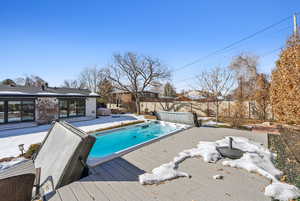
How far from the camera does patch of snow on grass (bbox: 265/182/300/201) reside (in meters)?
2.21

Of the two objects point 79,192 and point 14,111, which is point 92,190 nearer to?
point 79,192

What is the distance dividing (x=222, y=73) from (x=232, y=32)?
4.27 meters

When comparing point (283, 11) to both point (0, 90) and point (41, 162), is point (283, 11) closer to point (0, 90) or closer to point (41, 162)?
point (41, 162)

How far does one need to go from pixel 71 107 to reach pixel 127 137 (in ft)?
25.7

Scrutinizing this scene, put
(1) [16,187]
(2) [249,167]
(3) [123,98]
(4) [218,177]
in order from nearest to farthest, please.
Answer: (1) [16,187] < (4) [218,177] < (2) [249,167] < (3) [123,98]

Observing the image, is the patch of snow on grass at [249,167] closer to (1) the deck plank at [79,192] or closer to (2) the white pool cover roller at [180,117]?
(1) the deck plank at [79,192]

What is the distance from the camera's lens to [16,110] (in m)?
10.1

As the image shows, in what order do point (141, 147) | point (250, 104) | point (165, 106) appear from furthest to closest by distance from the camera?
1. point (165, 106)
2. point (250, 104)
3. point (141, 147)

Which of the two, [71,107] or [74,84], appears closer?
[71,107]

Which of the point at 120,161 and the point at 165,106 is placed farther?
the point at 165,106

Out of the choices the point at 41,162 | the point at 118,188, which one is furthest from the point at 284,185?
the point at 41,162

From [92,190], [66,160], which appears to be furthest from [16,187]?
[92,190]

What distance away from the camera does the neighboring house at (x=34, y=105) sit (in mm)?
9758

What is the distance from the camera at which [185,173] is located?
3061mm
